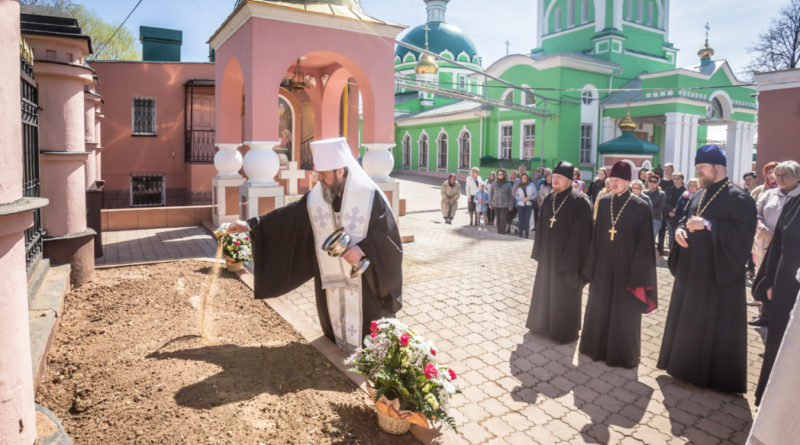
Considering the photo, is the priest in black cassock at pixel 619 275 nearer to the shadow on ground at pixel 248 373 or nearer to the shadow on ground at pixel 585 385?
the shadow on ground at pixel 585 385

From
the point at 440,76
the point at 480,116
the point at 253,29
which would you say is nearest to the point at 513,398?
the point at 253,29

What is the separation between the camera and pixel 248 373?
3.84m

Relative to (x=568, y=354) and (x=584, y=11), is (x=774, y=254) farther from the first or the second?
(x=584, y=11)

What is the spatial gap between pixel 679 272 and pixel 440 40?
38808mm

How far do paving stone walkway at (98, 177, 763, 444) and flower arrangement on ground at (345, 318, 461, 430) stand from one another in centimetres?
45

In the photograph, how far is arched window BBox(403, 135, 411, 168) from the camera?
38.2 meters

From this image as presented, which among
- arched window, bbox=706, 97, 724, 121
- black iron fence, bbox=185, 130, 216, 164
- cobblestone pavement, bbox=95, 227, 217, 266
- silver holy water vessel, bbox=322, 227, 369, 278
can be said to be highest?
arched window, bbox=706, 97, 724, 121

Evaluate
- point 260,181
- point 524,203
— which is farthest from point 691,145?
point 260,181

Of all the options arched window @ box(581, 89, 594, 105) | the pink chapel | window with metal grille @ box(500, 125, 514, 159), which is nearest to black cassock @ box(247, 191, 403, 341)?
the pink chapel

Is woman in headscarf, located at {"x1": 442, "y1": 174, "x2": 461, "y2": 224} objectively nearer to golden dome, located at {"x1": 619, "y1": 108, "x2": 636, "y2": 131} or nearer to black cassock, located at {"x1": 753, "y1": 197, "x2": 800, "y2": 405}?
black cassock, located at {"x1": 753, "y1": 197, "x2": 800, "y2": 405}

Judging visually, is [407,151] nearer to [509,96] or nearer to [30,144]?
[509,96]

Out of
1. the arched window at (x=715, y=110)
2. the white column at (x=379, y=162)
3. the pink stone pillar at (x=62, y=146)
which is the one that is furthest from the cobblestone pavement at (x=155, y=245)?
the arched window at (x=715, y=110)

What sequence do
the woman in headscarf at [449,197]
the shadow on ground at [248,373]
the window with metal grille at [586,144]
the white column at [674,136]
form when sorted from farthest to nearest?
the window with metal grille at [586,144], the white column at [674,136], the woman in headscarf at [449,197], the shadow on ground at [248,373]

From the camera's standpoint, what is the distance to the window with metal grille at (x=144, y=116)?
16081mm
